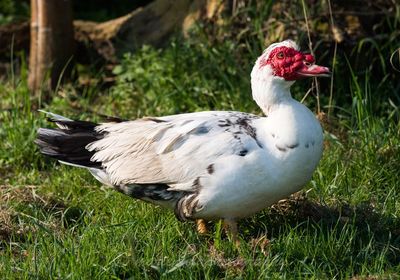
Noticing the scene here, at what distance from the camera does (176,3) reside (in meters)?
7.29

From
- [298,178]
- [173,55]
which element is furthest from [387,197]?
[173,55]

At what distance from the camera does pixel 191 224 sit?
15.5 feet

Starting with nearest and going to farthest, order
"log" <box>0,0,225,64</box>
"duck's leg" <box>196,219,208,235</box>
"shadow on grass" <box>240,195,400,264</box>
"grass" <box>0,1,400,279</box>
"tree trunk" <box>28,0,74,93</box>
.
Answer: "grass" <box>0,1,400,279</box> → "shadow on grass" <box>240,195,400,264</box> → "duck's leg" <box>196,219,208,235</box> → "tree trunk" <box>28,0,74,93</box> → "log" <box>0,0,225,64</box>

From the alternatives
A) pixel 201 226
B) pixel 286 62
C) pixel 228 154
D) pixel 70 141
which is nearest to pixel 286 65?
pixel 286 62

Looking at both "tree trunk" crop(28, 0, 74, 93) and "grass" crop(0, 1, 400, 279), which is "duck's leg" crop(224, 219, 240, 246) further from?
"tree trunk" crop(28, 0, 74, 93)

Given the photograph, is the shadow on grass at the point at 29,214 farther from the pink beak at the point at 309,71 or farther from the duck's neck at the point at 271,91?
the pink beak at the point at 309,71

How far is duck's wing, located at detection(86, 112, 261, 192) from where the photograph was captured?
14.3 ft

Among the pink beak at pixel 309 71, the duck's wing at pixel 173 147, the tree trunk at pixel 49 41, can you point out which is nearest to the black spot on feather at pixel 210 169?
the duck's wing at pixel 173 147

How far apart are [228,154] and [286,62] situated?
0.58 metres

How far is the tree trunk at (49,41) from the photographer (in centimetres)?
695

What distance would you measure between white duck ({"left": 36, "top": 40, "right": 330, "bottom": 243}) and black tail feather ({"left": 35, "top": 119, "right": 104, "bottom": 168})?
2.0 inches

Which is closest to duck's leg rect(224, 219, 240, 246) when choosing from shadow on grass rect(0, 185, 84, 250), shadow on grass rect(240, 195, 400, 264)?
shadow on grass rect(240, 195, 400, 264)

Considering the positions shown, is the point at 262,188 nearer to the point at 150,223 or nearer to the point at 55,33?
the point at 150,223

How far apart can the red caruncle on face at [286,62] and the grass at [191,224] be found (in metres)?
0.81
